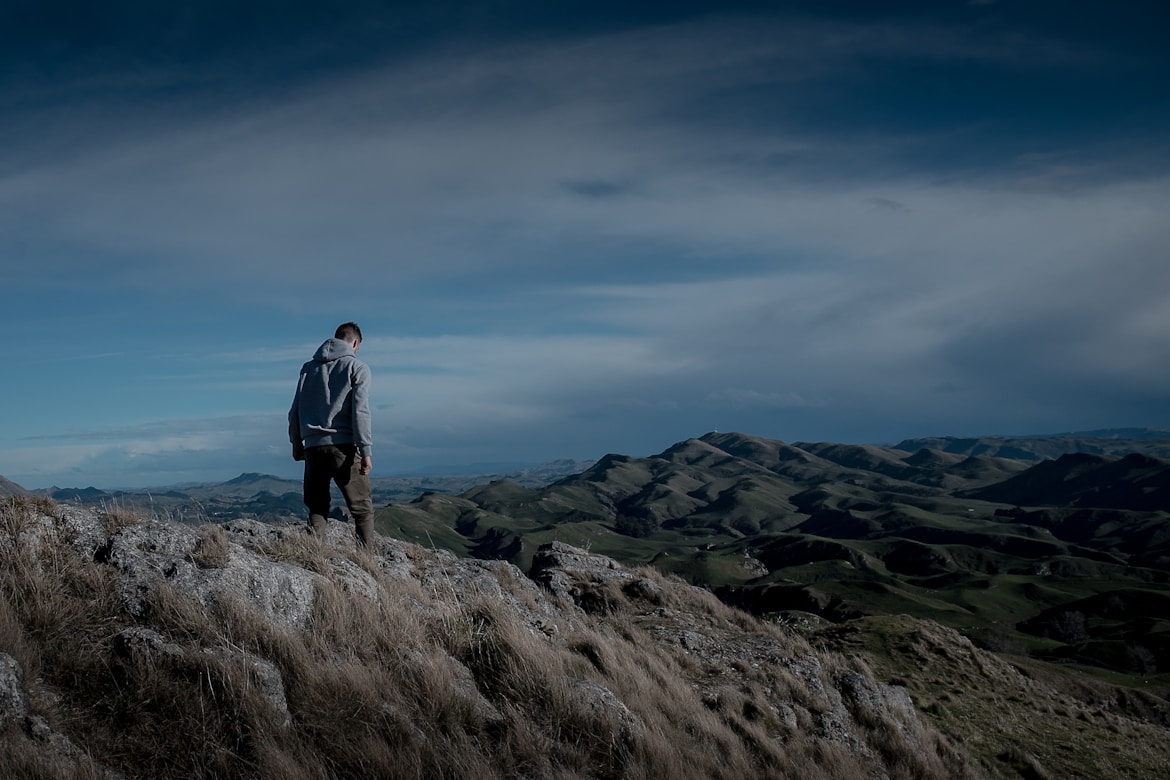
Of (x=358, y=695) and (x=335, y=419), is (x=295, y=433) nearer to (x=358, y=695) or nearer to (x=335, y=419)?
(x=335, y=419)

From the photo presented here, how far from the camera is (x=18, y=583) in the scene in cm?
744

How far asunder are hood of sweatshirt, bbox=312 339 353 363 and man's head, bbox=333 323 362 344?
Result: 175 mm

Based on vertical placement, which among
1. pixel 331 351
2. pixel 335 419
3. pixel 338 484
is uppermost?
pixel 331 351

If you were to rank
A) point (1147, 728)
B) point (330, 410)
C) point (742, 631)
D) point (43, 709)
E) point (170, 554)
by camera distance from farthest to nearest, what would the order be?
point (1147, 728) < point (742, 631) < point (330, 410) < point (170, 554) < point (43, 709)

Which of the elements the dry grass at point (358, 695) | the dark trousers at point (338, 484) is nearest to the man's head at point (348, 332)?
the dark trousers at point (338, 484)

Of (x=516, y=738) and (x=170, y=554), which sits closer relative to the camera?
(x=516, y=738)

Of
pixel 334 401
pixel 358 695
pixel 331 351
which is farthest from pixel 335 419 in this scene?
pixel 358 695

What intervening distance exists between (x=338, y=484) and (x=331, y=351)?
7.02 feet

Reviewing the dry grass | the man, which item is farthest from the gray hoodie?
the dry grass

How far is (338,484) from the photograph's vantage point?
11477mm

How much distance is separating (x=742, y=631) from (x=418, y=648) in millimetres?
11275

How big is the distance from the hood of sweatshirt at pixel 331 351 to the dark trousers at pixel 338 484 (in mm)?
1390

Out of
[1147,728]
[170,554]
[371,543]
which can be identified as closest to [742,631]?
[371,543]

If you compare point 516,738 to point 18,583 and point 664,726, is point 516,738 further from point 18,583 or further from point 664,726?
point 18,583
